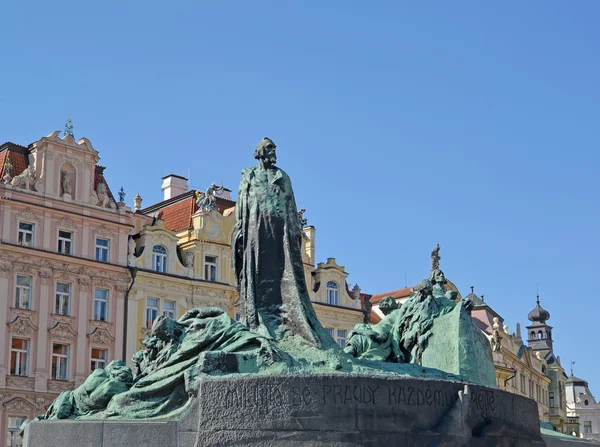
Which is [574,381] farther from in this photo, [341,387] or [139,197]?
[341,387]

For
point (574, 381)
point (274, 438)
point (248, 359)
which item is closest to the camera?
point (274, 438)

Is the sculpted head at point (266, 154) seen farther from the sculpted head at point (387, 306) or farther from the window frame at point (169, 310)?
the window frame at point (169, 310)

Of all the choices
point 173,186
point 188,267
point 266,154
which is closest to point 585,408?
point 173,186

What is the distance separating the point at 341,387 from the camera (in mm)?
9414

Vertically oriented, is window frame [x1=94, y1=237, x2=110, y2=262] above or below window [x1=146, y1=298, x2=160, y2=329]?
above

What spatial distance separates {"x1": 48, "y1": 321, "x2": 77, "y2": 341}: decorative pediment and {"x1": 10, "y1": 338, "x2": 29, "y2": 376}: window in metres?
0.95

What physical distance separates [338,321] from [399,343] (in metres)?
31.7

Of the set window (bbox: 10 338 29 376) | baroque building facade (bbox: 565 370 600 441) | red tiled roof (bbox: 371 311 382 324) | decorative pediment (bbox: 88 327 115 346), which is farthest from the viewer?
baroque building facade (bbox: 565 370 600 441)

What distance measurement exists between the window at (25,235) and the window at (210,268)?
726 cm

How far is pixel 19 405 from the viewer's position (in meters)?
33.1

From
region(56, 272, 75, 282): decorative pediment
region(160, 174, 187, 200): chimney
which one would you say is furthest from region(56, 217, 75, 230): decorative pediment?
region(160, 174, 187, 200): chimney

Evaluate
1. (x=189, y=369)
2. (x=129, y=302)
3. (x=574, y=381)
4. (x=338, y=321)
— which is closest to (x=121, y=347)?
(x=129, y=302)

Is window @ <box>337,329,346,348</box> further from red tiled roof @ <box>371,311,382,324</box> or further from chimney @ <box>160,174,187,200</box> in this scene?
chimney @ <box>160,174,187,200</box>

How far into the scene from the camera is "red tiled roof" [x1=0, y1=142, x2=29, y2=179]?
3619cm
